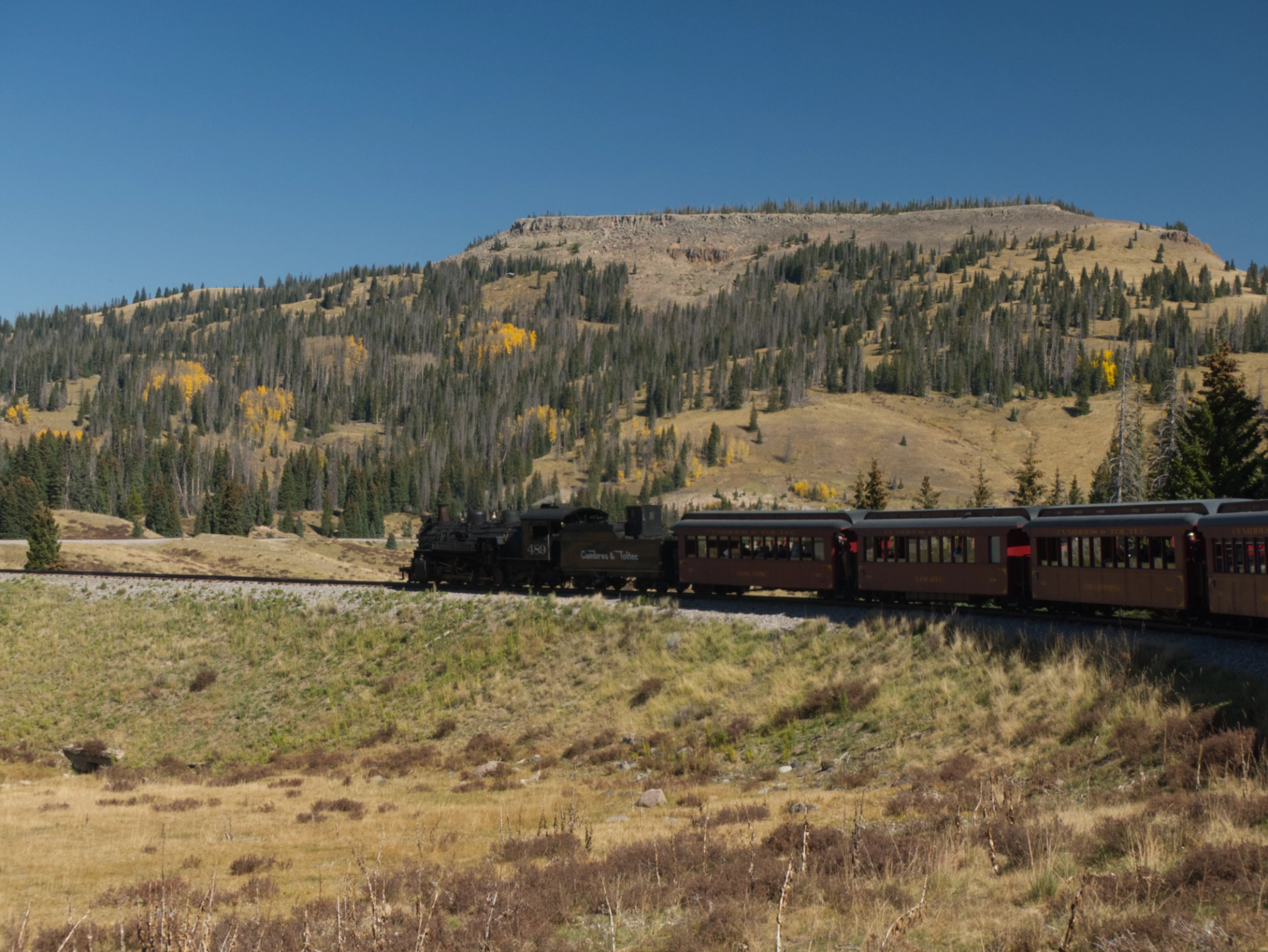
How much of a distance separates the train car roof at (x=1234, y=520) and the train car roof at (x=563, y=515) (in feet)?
70.6

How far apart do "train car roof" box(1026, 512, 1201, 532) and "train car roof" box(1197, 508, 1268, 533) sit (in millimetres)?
346

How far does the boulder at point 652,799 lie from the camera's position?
18.8 m

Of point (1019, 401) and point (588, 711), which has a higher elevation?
point (1019, 401)

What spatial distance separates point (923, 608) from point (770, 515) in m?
6.63

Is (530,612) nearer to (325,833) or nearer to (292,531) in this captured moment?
(325,833)

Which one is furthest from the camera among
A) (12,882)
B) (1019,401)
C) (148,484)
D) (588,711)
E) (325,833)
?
(1019,401)

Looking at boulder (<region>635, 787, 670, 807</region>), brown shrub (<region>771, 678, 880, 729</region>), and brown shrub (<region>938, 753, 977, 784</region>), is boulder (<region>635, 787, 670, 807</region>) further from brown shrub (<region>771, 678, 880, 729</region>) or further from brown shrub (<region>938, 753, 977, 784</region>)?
brown shrub (<region>938, 753, 977, 784</region>)

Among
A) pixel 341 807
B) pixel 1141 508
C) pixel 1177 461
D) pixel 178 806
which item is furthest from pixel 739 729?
pixel 1177 461

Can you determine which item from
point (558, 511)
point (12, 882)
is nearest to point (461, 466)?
point (558, 511)

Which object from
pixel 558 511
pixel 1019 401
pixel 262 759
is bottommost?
pixel 262 759

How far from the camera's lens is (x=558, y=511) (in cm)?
3797

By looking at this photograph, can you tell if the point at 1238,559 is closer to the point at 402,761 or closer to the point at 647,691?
the point at 647,691

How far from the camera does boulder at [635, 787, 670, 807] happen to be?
18844 mm

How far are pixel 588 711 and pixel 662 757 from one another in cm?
471
